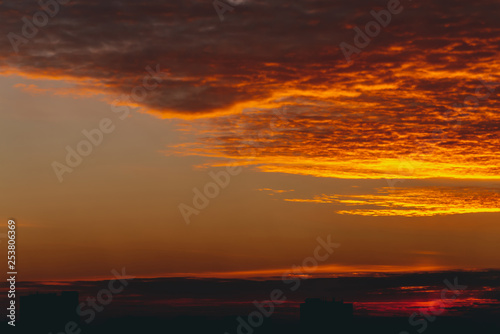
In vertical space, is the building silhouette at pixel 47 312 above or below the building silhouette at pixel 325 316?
below

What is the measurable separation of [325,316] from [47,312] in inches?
2805

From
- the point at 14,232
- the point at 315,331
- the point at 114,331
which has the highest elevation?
the point at 14,232

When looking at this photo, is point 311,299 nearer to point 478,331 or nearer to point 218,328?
point 218,328

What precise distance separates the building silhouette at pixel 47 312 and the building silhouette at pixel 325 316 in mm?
60402

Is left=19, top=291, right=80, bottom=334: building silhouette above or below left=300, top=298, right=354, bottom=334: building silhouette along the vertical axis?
below

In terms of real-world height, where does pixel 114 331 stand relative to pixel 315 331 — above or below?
below

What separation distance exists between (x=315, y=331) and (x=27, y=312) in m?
72.6

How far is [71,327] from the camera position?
152625 mm

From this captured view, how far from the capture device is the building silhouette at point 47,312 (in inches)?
5856

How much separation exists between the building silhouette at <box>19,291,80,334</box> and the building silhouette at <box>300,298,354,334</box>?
6040 cm

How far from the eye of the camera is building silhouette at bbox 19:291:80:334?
148750 mm

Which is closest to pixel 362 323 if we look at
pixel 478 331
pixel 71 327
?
pixel 478 331

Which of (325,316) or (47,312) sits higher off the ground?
(325,316)

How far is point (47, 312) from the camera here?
152m
